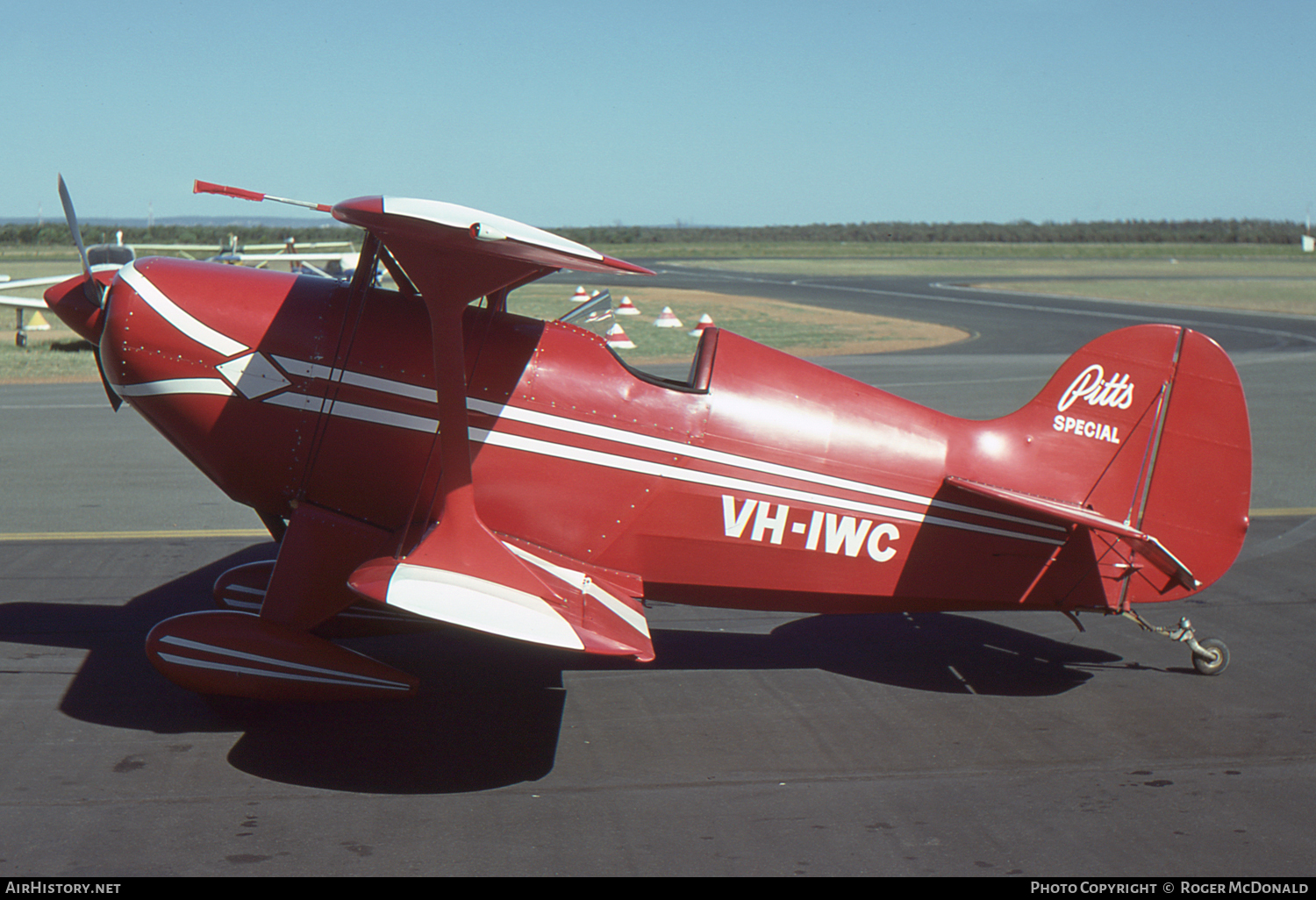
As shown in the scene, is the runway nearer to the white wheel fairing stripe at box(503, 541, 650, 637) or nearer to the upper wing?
the white wheel fairing stripe at box(503, 541, 650, 637)

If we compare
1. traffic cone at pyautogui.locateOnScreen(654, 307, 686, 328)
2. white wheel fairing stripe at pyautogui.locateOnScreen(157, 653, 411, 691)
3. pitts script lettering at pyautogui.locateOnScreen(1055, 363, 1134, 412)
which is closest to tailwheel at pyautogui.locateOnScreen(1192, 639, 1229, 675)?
pitts script lettering at pyautogui.locateOnScreen(1055, 363, 1134, 412)

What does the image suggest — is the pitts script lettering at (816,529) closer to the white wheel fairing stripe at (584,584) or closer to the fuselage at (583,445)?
the fuselage at (583,445)

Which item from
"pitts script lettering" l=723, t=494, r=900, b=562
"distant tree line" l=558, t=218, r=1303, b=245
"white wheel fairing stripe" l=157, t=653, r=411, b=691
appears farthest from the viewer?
"distant tree line" l=558, t=218, r=1303, b=245

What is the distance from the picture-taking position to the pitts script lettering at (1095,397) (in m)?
6.36

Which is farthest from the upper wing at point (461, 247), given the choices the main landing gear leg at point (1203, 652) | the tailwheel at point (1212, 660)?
the tailwheel at point (1212, 660)

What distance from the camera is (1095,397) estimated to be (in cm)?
640

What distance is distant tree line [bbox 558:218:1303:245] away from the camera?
447 ft

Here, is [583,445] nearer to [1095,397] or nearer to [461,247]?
[461,247]

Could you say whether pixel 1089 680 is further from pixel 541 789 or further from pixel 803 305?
pixel 803 305

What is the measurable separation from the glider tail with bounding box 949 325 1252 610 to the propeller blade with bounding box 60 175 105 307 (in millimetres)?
5171

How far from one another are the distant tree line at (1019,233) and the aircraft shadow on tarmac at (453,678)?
117 m

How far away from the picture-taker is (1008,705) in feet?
20.4

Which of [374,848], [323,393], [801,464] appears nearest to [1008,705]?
[801,464]

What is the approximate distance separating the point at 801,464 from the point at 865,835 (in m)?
2.11
